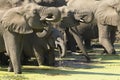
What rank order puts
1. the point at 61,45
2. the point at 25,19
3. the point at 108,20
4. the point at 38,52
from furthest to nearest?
1. the point at 108,20
2. the point at 61,45
3. the point at 38,52
4. the point at 25,19

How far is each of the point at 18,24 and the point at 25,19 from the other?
0.61ft

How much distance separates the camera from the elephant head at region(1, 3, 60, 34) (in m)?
10.6

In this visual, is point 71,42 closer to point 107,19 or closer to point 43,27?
point 107,19

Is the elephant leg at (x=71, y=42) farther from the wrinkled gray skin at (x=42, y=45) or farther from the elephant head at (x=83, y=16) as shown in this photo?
the wrinkled gray skin at (x=42, y=45)

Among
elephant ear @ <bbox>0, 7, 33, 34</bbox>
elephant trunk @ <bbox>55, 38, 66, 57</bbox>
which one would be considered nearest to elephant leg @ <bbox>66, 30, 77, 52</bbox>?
elephant trunk @ <bbox>55, 38, 66, 57</bbox>

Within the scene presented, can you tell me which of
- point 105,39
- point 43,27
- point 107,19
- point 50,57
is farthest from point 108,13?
point 43,27

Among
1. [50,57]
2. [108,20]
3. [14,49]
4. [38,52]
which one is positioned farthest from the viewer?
[108,20]

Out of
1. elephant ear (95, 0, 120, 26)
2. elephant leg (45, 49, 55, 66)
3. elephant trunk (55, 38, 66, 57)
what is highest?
elephant ear (95, 0, 120, 26)

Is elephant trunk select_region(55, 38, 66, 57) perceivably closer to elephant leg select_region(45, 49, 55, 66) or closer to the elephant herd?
the elephant herd

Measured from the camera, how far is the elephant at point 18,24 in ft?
34.9

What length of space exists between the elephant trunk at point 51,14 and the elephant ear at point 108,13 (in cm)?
481

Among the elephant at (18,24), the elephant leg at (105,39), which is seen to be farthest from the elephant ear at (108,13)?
the elephant at (18,24)

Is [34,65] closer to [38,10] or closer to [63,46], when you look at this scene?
[63,46]

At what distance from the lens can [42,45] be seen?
12.3 m
